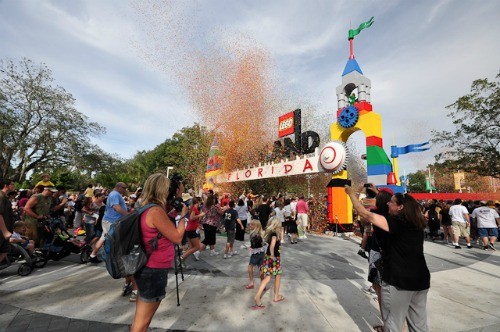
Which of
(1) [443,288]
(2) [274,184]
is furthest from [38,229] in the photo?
(2) [274,184]

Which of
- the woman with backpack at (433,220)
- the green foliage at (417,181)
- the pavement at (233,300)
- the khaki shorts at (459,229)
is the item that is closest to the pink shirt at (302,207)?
the pavement at (233,300)

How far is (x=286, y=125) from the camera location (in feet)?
64.6

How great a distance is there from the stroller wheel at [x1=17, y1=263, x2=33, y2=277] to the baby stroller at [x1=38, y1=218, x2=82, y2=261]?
0.73 meters

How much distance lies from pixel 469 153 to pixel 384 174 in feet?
38.4

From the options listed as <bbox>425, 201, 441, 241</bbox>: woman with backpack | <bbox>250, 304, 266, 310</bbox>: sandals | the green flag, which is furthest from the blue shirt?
the green flag

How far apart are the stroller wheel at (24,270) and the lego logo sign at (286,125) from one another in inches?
633

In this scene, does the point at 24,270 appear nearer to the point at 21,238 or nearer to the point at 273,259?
the point at 21,238

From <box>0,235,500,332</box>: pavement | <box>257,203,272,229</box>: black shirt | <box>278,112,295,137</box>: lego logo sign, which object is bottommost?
<box>0,235,500,332</box>: pavement

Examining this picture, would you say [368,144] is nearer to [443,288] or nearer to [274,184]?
[443,288]

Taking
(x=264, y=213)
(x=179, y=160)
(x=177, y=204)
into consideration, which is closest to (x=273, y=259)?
(x=177, y=204)

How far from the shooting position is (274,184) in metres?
26.1

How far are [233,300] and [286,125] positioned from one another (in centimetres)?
1627

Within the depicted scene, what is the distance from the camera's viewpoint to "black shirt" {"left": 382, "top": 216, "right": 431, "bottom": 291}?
257 cm

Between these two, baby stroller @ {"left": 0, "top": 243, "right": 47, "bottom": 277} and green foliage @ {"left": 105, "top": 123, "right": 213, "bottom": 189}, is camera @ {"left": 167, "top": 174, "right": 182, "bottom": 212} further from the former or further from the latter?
green foliage @ {"left": 105, "top": 123, "right": 213, "bottom": 189}
